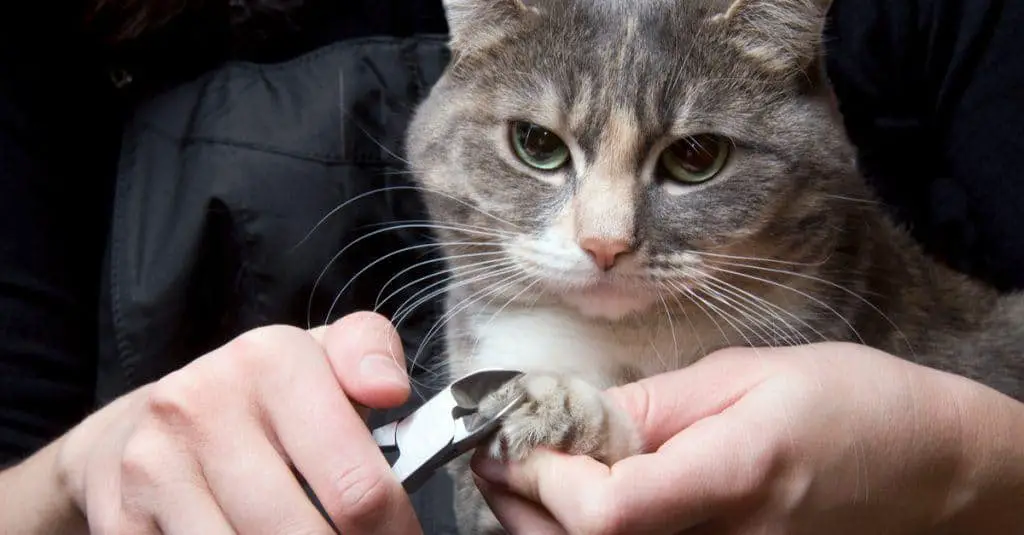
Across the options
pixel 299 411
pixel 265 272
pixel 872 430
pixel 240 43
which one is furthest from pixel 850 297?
pixel 240 43

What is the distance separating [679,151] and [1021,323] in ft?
2.02

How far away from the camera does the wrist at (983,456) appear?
37.4 inches

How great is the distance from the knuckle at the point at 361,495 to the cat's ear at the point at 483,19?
597mm

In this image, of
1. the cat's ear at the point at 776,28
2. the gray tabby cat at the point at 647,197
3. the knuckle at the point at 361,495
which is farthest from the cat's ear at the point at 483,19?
the knuckle at the point at 361,495

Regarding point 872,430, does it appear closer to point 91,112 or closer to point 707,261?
point 707,261

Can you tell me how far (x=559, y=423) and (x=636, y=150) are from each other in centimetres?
33

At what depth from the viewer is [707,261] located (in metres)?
0.94

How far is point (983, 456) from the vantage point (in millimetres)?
959

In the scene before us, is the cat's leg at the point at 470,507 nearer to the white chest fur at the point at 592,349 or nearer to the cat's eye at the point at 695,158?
the white chest fur at the point at 592,349

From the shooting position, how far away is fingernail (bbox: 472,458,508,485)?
82cm

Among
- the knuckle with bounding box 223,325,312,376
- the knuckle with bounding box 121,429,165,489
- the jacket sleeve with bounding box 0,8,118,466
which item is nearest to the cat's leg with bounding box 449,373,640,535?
the knuckle with bounding box 223,325,312,376

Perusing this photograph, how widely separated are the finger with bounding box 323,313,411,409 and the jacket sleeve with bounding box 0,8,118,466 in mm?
651

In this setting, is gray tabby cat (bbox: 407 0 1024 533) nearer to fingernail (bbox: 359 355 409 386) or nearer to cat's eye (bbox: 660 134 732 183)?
cat's eye (bbox: 660 134 732 183)

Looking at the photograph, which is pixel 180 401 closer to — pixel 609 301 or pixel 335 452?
pixel 335 452
